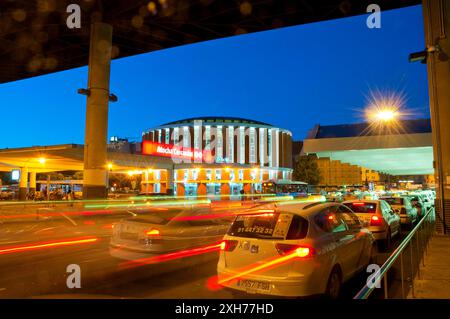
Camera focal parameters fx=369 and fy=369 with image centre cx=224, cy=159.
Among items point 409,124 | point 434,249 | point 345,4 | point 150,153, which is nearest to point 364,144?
point 409,124

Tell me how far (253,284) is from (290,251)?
79cm

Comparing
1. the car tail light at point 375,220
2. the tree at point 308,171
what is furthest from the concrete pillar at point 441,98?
the tree at point 308,171

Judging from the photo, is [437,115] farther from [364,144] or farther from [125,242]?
[125,242]

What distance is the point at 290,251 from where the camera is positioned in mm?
5516

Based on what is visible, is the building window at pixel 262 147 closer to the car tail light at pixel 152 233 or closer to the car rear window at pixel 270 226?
the car tail light at pixel 152 233

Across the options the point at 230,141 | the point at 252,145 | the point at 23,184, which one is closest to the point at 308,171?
the point at 252,145

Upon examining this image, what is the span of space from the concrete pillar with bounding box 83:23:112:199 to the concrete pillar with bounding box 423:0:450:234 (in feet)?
58.9

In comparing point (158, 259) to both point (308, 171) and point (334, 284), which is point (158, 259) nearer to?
point (334, 284)

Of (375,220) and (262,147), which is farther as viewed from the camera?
(262,147)

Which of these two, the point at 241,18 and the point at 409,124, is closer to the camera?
the point at 409,124

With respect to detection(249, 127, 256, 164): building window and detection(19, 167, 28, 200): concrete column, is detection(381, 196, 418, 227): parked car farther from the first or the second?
detection(249, 127, 256, 164): building window

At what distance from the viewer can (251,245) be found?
591 centimetres

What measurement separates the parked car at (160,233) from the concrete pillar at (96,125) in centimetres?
1459
